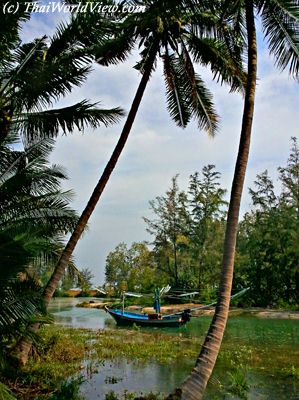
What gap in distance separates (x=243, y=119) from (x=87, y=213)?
157 inches

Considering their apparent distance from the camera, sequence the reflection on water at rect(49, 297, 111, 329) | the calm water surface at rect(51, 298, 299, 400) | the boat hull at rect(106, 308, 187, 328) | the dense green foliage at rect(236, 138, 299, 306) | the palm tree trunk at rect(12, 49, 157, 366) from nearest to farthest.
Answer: the palm tree trunk at rect(12, 49, 157, 366) < the calm water surface at rect(51, 298, 299, 400) < the boat hull at rect(106, 308, 187, 328) < the reflection on water at rect(49, 297, 111, 329) < the dense green foliage at rect(236, 138, 299, 306)

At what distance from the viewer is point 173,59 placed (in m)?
11.3

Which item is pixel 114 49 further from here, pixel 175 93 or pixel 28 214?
pixel 28 214

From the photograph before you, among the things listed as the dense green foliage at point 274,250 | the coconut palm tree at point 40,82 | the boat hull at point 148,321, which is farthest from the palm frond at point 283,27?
the dense green foliage at point 274,250

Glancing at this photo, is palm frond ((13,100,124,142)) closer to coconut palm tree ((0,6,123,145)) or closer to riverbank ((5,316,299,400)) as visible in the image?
coconut palm tree ((0,6,123,145))

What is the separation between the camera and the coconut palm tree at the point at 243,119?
6.17m

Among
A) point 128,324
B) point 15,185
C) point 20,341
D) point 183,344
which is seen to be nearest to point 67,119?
point 15,185

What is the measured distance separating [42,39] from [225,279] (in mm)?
6225

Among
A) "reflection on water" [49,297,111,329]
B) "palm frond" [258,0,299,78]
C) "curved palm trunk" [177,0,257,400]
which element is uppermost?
"palm frond" [258,0,299,78]

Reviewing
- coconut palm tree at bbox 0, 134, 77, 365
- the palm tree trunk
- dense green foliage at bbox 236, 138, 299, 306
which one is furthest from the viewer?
dense green foliage at bbox 236, 138, 299, 306

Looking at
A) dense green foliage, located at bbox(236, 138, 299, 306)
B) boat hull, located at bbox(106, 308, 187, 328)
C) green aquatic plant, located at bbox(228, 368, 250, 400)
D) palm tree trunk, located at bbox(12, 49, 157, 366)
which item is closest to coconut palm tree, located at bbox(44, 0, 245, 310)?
palm tree trunk, located at bbox(12, 49, 157, 366)

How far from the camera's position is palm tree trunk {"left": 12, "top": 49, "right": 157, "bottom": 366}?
8555mm

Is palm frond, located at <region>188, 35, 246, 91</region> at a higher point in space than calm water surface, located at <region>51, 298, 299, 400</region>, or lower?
higher

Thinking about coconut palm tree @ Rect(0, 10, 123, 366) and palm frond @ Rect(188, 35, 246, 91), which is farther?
palm frond @ Rect(188, 35, 246, 91)
